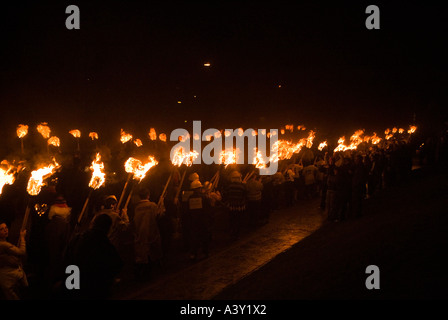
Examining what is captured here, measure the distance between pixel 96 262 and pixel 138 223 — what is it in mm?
2380

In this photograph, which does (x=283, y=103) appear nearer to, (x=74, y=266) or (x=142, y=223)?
(x=142, y=223)

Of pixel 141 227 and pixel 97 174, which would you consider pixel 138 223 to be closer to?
pixel 141 227

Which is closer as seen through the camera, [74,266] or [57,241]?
[74,266]


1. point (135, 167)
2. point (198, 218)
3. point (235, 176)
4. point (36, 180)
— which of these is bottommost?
point (198, 218)

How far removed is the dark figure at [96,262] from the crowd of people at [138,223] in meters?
0.01

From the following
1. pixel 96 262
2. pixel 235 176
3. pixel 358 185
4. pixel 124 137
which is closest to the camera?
pixel 96 262

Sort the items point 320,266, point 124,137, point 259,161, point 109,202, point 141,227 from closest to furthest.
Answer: point 320,266
point 109,202
point 141,227
point 259,161
point 124,137

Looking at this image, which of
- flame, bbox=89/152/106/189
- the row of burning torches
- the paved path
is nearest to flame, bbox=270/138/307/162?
the row of burning torches

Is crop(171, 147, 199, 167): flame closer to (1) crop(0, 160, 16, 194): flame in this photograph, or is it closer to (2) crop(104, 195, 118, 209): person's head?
(2) crop(104, 195, 118, 209): person's head

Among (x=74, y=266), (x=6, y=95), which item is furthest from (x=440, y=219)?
(x=6, y=95)

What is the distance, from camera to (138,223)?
6793 millimetres

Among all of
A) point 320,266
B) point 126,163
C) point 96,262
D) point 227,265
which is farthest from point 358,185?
point 96,262
